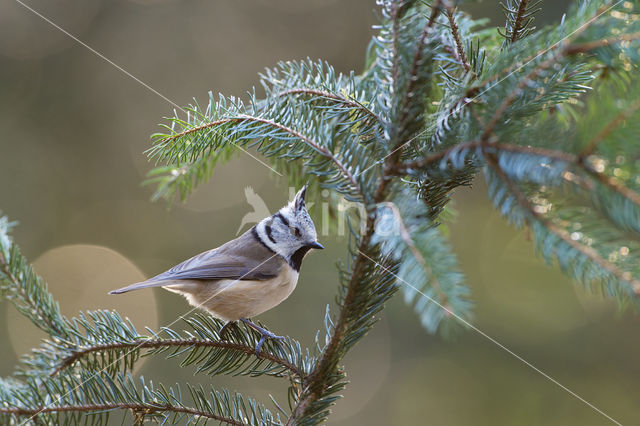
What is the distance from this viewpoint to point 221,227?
2.83 meters

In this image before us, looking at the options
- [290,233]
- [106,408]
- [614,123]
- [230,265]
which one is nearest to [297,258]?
[290,233]

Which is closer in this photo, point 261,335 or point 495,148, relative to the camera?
point 495,148

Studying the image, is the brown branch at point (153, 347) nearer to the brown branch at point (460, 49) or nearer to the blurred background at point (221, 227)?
the brown branch at point (460, 49)

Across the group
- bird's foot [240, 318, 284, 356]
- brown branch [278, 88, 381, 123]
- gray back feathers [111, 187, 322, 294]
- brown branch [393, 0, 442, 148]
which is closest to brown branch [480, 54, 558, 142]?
brown branch [393, 0, 442, 148]

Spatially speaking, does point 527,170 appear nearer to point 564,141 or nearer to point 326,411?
point 564,141

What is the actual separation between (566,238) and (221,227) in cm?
234

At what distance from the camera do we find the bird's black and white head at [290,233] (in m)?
1.58

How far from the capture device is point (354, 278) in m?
0.86

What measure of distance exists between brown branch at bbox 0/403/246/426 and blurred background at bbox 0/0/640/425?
1.27 m

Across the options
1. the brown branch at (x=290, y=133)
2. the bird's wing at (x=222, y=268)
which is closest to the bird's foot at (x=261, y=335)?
the bird's wing at (x=222, y=268)

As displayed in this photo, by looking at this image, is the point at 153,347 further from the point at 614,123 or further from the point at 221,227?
the point at 221,227

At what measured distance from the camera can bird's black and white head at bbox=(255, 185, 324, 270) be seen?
1580mm

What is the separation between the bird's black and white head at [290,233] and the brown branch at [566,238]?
82 centimetres

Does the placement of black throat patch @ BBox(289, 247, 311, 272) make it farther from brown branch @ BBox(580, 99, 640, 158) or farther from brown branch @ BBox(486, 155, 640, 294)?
brown branch @ BBox(580, 99, 640, 158)
